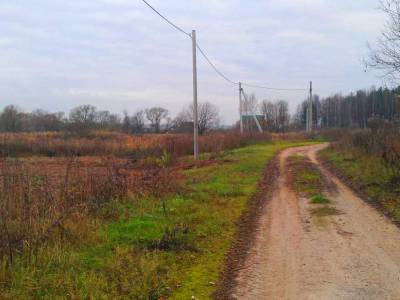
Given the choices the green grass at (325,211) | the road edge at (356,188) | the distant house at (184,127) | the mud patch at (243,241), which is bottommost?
the mud patch at (243,241)

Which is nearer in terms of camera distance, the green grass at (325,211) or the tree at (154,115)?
the green grass at (325,211)

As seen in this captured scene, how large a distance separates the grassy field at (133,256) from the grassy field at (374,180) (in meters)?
3.83

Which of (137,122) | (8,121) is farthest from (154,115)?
(8,121)

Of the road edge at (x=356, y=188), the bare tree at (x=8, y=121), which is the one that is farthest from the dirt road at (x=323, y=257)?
the bare tree at (x=8, y=121)

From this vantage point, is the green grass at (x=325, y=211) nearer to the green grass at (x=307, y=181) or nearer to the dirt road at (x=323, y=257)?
the dirt road at (x=323, y=257)

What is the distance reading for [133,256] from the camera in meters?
6.87

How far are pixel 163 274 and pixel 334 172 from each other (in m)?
14.9

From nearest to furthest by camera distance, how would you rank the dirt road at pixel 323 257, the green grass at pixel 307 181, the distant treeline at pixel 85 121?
the dirt road at pixel 323 257
the green grass at pixel 307 181
the distant treeline at pixel 85 121

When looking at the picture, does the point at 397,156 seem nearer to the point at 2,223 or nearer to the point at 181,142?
the point at 2,223

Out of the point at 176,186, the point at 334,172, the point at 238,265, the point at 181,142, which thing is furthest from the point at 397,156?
the point at 181,142

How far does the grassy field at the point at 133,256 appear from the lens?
5547 millimetres

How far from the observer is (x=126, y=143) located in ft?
139

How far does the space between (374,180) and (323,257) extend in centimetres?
892

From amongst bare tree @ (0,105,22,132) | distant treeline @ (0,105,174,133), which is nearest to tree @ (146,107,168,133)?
distant treeline @ (0,105,174,133)
